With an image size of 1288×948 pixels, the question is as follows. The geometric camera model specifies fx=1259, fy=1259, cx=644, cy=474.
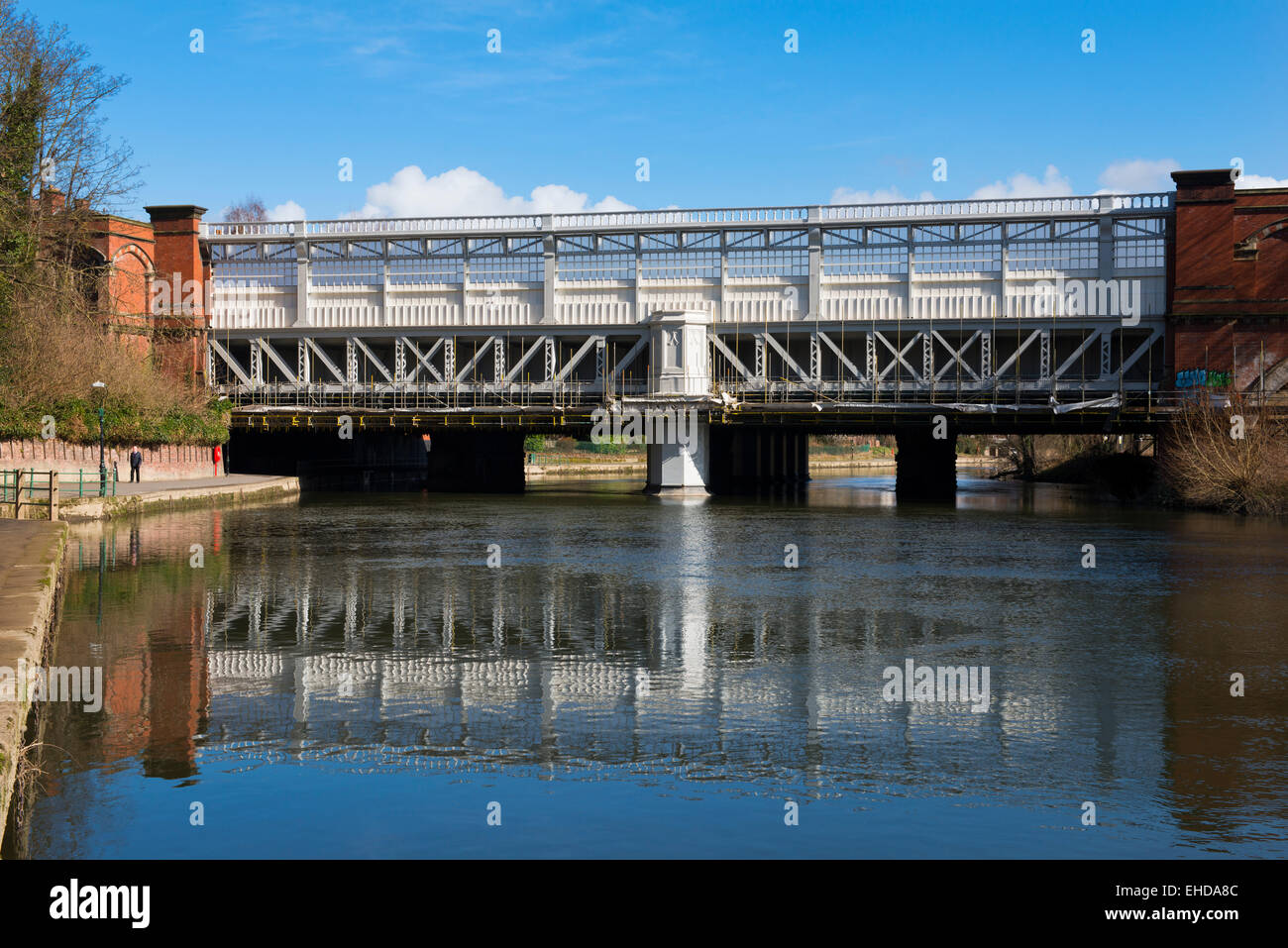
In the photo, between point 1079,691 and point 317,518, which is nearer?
point 1079,691

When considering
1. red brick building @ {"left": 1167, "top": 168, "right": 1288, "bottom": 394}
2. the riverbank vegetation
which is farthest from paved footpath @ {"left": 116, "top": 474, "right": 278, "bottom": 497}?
red brick building @ {"left": 1167, "top": 168, "right": 1288, "bottom": 394}

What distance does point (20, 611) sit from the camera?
13727 mm

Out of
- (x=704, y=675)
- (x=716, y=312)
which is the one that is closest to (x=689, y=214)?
(x=716, y=312)

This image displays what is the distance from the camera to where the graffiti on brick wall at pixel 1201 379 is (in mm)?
50500

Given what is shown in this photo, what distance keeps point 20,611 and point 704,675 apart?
7488 mm

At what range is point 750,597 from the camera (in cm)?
2009

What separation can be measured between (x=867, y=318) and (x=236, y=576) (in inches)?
1496

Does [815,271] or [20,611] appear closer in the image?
[20,611]

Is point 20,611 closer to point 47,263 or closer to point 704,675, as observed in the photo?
point 704,675

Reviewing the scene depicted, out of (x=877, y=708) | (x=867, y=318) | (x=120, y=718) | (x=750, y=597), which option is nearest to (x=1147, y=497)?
(x=867, y=318)

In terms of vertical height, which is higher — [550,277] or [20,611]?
[550,277]

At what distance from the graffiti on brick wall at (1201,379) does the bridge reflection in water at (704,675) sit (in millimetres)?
24200

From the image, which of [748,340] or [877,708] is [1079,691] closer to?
[877,708]

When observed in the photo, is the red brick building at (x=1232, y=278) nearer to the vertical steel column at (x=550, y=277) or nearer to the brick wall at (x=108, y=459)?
the vertical steel column at (x=550, y=277)
